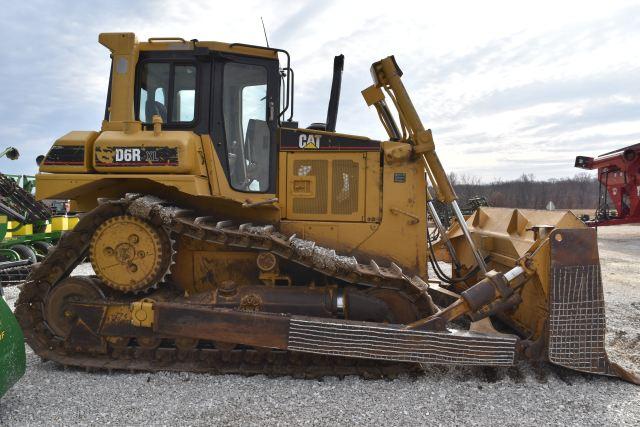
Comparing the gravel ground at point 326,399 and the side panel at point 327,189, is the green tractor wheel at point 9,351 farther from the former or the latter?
the side panel at point 327,189

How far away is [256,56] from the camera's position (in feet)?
16.5

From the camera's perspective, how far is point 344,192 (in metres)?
5.10

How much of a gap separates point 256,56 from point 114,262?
101 inches

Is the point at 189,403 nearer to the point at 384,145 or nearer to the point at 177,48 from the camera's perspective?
the point at 384,145

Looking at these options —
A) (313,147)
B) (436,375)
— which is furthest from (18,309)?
(436,375)

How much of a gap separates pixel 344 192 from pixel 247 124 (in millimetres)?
1287

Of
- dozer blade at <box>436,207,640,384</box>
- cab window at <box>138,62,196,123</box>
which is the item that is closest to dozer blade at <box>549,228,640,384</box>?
dozer blade at <box>436,207,640,384</box>

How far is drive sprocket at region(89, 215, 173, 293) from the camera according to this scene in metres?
4.47

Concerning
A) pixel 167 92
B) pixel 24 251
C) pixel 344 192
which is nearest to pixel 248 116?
pixel 167 92

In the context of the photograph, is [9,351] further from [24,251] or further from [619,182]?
[619,182]

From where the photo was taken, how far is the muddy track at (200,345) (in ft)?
14.4

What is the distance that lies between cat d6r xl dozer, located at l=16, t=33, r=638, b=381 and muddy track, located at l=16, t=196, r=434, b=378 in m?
0.02

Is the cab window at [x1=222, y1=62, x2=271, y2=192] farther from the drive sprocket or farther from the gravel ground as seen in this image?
the gravel ground

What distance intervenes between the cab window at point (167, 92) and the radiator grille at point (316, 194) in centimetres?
137
